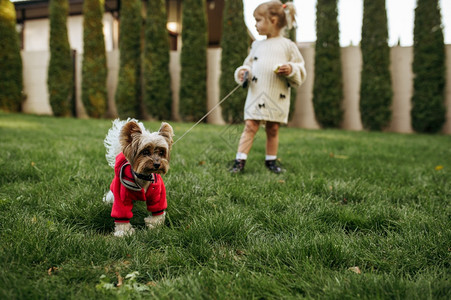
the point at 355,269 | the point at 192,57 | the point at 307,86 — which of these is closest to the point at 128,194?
the point at 355,269

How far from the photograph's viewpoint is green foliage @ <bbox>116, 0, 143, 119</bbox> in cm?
1066

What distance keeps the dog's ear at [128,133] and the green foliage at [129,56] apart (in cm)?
950

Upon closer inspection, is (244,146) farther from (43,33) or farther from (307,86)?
(43,33)

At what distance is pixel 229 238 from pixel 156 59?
1003 centimetres

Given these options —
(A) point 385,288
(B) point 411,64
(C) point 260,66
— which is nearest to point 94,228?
(A) point 385,288

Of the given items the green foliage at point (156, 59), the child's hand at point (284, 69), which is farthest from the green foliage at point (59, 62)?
the child's hand at point (284, 69)

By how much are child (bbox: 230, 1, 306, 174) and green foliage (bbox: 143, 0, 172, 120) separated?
7839 millimetres

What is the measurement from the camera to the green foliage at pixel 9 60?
34.4 ft

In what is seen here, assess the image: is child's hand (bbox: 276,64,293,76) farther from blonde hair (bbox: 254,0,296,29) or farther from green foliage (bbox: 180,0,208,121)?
green foliage (bbox: 180,0,208,121)

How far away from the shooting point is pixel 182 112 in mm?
10672

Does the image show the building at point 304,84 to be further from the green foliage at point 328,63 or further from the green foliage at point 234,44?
the green foliage at point 234,44

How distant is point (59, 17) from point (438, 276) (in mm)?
12979

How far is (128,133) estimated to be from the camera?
1.71 metres

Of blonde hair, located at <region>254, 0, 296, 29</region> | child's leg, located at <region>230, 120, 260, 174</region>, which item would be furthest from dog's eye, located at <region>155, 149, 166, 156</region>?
blonde hair, located at <region>254, 0, 296, 29</region>
